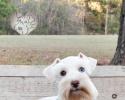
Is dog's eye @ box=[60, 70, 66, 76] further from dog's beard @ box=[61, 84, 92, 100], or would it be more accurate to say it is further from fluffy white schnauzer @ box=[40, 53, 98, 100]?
dog's beard @ box=[61, 84, 92, 100]

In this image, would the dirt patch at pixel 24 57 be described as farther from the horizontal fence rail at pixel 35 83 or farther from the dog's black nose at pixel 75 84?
the dog's black nose at pixel 75 84

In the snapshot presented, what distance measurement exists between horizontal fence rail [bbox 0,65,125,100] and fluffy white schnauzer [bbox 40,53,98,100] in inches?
33.8

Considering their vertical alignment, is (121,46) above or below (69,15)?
above

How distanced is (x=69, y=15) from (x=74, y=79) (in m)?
10.7

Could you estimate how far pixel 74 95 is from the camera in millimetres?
2277

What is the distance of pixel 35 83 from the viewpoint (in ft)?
Answer: 10.8

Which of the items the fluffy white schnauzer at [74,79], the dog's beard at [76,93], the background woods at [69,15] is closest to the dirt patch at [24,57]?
the background woods at [69,15]

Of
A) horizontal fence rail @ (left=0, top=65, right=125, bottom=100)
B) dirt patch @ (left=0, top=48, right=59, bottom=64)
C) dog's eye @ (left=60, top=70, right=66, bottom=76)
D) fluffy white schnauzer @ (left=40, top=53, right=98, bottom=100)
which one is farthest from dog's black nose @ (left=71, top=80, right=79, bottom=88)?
dirt patch @ (left=0, top=48, right=59, bottom=64)

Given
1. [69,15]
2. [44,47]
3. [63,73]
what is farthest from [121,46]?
[69,15]

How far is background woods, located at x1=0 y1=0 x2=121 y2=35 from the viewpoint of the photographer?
12023 mm

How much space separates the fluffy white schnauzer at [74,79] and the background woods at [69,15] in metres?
8.94

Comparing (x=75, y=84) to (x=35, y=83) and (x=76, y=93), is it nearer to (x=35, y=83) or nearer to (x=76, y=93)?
(x=76, y=93)

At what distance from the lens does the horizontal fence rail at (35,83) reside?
3.28 meters

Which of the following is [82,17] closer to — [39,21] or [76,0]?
[76,0]
